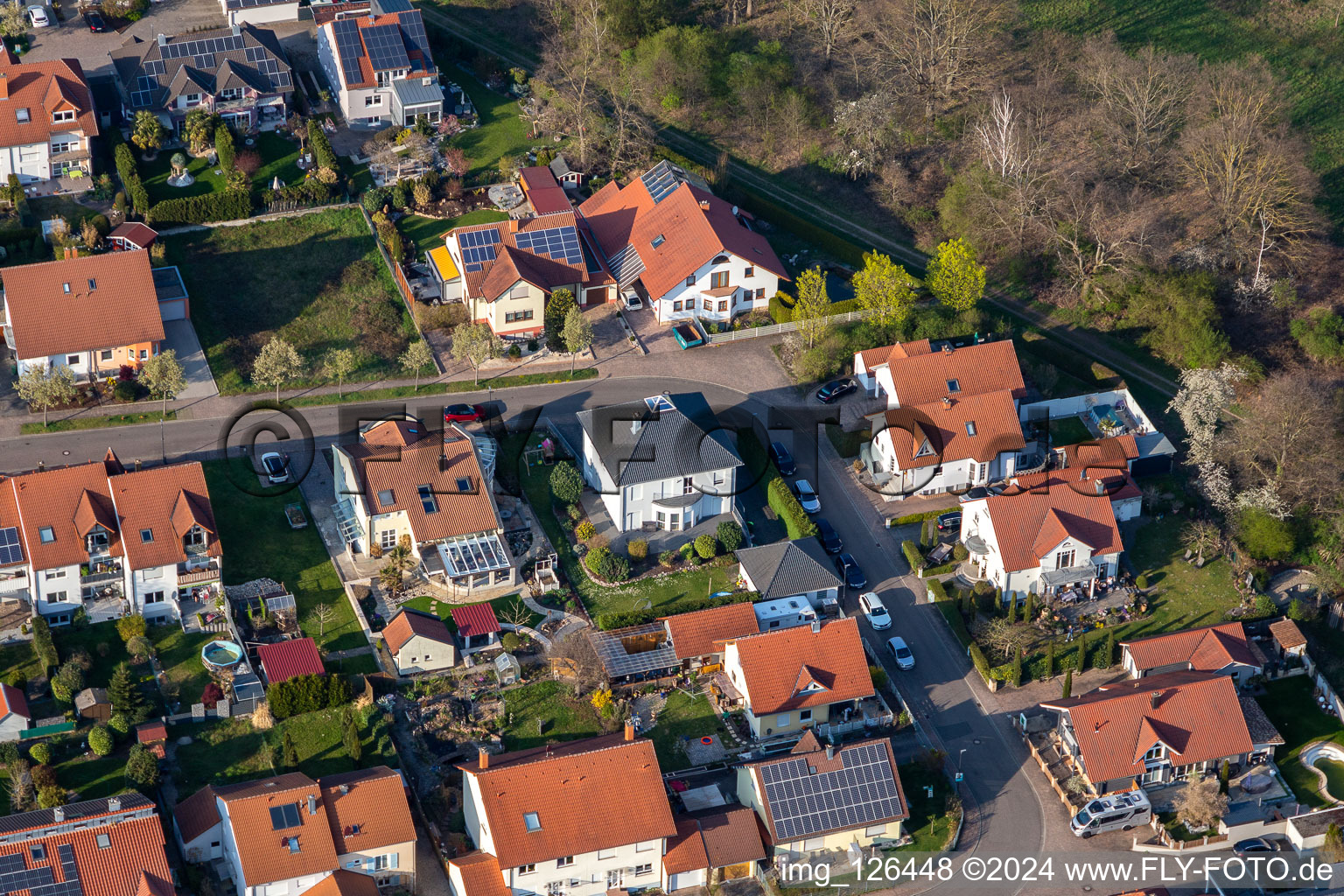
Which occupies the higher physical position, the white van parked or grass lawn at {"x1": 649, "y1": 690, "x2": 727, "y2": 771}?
grass lawn at {"x1": 649, "y1": 690, "x2": 727, "y2": 771}

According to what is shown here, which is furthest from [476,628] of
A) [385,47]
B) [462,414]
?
[385,47]

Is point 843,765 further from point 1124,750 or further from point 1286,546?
point 1286,546

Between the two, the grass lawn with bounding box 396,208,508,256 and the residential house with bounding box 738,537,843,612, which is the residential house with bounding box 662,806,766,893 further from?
the grass lawn with bounding box 396,208,508,256

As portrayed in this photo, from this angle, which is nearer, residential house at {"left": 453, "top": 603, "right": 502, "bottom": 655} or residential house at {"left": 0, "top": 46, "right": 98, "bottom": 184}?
residential house at {"left": 453, "top": 603, "right": 502, "bottom": 655}

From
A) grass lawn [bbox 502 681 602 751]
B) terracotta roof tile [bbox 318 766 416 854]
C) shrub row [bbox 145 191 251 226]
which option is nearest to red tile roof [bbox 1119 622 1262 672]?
grass lawn [bbox 502 681 602 751]

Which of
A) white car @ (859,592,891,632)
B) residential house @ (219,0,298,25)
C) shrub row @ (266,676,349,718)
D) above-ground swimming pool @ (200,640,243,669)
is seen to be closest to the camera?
shrub row @ (266,676,349,718)

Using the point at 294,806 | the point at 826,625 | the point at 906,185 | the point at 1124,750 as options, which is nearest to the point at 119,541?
the point at 294,806

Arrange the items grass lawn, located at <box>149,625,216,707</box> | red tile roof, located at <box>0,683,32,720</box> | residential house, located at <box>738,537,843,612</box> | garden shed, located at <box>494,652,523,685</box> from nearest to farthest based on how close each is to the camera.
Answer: red tile roof, located at <box>0,683,32,720</box>
grass lawn, located at <box>149,625,216,707</box>
garden shed, located at <box>494,652,523,685</box>
residential house, located at <box>738,537,843,612</box>
